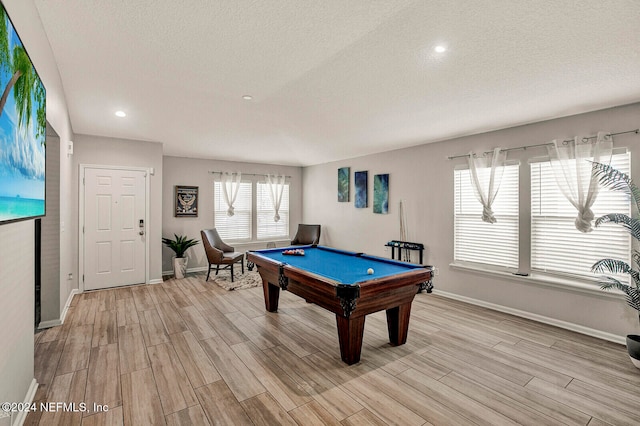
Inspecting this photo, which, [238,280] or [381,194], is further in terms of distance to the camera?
[381,194]

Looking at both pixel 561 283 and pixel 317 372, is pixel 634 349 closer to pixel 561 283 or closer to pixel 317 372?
pixel 561 283

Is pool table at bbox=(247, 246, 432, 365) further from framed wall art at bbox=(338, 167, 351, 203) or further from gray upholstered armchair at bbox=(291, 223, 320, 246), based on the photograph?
gray upholstered armchair at bbox=(291, 223, 320, 246)

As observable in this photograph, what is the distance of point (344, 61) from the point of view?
2531 millimetres

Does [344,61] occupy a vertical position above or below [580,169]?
above

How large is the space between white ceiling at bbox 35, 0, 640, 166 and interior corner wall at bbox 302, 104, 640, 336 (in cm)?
22

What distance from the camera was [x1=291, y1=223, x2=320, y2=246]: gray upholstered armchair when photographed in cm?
698

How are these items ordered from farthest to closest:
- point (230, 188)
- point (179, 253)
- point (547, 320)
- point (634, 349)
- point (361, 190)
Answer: point (230, 188) < point (361, 190) < point (179, 253) < point (547, 320) < point (634, 349)

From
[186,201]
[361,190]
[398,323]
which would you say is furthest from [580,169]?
[186,201]

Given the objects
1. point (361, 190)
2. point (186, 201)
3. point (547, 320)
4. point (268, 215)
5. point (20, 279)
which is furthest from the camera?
point (268, 215)

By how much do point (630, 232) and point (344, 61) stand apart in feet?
10.7

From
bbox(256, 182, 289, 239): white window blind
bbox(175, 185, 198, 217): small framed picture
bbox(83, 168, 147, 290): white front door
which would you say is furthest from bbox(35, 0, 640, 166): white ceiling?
bbox(256, 182, 289, 239): white window blind

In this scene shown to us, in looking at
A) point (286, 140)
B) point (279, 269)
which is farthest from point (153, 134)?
point (279, 269)

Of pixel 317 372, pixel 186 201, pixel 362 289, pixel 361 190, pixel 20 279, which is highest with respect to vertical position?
pixel 361 190

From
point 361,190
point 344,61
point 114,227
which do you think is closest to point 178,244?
point 114,227
